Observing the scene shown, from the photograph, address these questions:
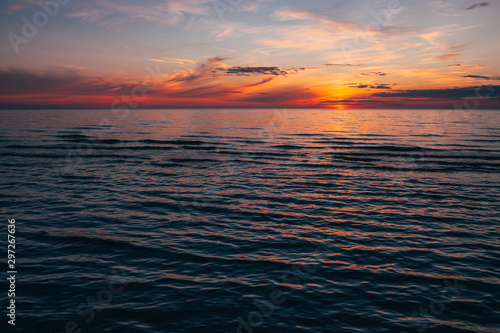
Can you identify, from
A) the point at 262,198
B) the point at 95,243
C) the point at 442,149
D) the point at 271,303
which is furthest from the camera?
the point at 442,149

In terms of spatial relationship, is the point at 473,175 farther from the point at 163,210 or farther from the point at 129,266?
the point at 129,266

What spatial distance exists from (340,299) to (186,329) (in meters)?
5.13

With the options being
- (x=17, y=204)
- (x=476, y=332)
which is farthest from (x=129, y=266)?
(x=17, y=204)

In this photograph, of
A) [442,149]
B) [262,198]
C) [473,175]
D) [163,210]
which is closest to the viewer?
[163,210]

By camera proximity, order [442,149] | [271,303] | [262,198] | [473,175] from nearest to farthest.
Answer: [271,303], [262,198], [473,175], [442,149]

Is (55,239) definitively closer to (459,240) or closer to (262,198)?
(262,198)

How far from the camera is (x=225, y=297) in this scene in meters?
11.0

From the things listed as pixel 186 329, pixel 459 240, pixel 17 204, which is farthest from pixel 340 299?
pixel 17 204

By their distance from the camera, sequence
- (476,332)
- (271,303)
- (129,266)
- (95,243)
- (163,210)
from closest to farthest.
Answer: (476,332) < (271,303) < (129,266) < (95,243) < (163,210)

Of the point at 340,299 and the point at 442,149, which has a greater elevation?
the point at 442,149

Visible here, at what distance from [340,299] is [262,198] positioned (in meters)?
14.1

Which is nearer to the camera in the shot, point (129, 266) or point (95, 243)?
point (129, 266)

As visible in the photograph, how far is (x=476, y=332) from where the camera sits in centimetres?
938

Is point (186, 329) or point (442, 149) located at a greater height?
point (442, 149)
